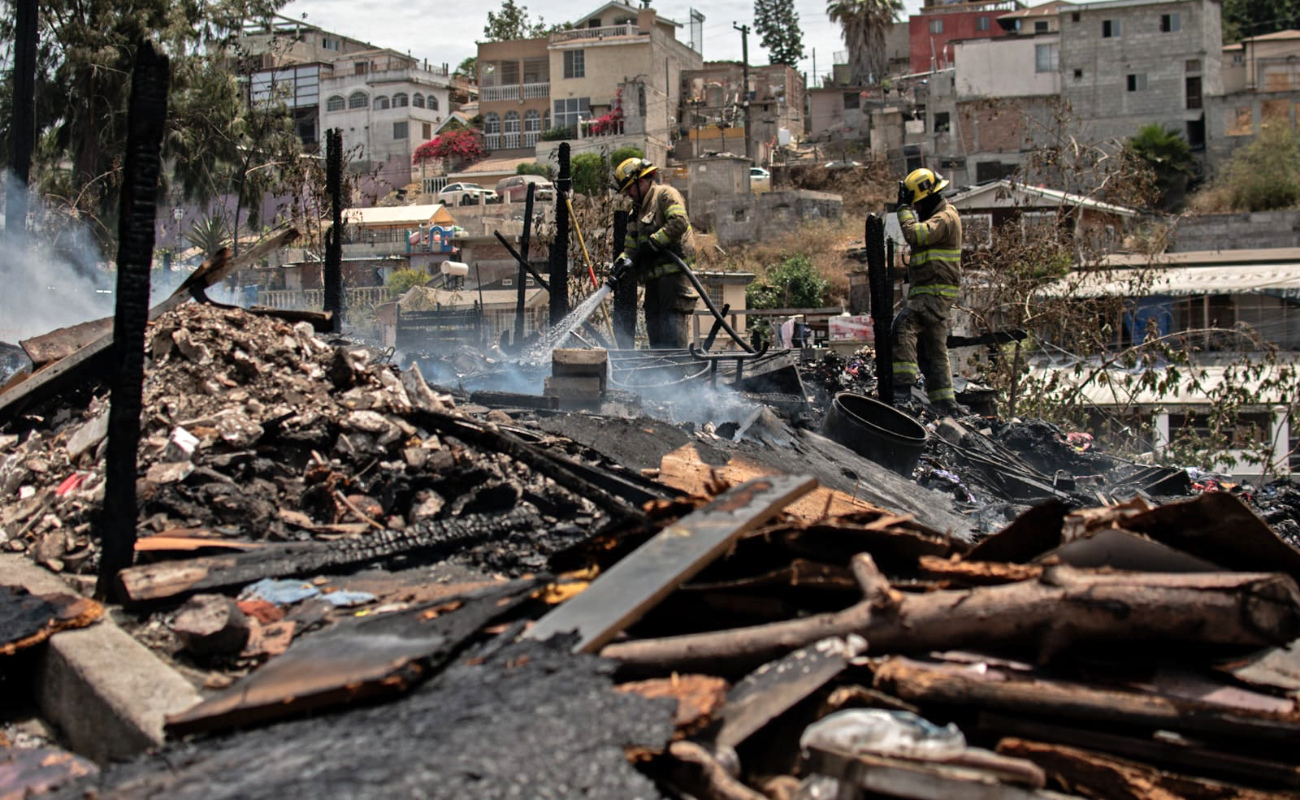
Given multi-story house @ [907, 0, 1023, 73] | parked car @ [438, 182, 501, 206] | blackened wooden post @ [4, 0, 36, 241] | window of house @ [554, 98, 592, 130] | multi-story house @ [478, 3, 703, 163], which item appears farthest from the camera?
multi-story house @ [907, 0, 1023, 73]

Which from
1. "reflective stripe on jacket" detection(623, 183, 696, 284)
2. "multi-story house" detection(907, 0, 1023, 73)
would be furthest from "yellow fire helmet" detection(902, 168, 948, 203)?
"multi-story house" detection(907, 0, 1023, 73)

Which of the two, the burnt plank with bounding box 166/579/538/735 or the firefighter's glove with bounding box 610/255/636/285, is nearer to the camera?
the burnt plank with bounding box 166/579/538/735

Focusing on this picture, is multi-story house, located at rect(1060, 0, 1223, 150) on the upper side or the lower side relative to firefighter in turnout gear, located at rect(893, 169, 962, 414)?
upper

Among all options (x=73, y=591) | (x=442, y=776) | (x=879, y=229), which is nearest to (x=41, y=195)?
→ (x=879, y=229)

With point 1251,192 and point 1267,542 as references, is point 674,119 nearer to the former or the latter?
point 1251,192

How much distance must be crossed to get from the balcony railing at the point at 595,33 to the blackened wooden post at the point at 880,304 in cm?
5297

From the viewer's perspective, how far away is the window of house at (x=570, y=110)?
59.7m

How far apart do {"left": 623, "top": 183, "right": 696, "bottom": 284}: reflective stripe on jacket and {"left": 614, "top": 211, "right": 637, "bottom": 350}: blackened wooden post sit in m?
0.70

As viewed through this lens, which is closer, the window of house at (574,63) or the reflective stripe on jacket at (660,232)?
the reflective stripe on jacket at (660,232)

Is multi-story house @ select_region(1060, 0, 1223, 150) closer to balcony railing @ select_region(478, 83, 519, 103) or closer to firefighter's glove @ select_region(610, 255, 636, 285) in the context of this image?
balcony railing @ select_region(478, 83, 519, 103)

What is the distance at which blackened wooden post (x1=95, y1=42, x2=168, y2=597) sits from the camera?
13.4 feet

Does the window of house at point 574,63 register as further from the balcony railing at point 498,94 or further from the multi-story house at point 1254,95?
the multi-story house at point 1254,95

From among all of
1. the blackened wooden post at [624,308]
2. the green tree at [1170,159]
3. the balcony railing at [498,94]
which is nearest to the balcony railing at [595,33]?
the balcony railing at [498,94]

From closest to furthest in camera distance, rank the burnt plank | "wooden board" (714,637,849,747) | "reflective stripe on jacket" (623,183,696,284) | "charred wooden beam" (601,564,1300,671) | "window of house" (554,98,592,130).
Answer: "wooden board" (714,637,849,747)
the burnt plank
"charred wooden beam" (601,564,1300,671)
"reflective stripe on jacket" (623,183,696,284)
"window of house" (554,98,592,130)
